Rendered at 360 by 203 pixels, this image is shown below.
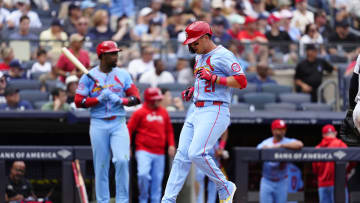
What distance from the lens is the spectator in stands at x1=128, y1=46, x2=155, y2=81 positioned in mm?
11969

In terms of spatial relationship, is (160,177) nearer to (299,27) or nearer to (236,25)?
(236,25)

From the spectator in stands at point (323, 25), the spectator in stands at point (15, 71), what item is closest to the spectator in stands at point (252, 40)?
the spectator in stands at point (323, 25)

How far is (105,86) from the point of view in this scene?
24.6 ft

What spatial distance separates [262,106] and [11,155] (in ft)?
14.5

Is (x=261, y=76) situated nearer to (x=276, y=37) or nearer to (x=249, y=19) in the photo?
(x=276, y=37)

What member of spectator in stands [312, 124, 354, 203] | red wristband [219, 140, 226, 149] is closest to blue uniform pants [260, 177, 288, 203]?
spectator in stands [312, 124, 354, 203]

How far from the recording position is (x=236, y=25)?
13859mm

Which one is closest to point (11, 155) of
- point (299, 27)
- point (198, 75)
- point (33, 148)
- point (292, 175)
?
point (33, 148)

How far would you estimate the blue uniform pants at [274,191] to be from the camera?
949 cm

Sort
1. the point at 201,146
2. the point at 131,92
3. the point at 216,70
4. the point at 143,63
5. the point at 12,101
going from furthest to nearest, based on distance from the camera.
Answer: the point at 143,63 → the point at 12,101 → the point at 131,92 → the point at 216,70 → the point at 201,146

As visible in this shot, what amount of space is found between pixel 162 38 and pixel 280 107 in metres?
3.06

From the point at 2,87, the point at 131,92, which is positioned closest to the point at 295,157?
the point at 131,92

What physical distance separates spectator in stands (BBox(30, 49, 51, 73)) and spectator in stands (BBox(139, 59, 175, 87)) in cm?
150

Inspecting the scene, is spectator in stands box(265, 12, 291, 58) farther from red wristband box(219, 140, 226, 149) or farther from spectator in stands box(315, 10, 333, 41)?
red wristband box(219, 140, 226, 149)
